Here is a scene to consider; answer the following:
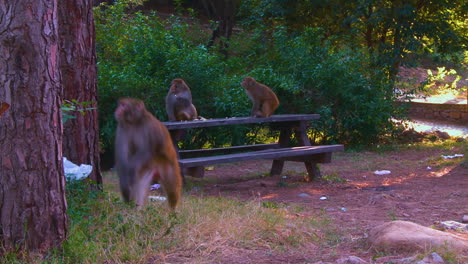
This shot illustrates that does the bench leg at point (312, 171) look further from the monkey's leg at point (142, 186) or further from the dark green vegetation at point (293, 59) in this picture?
the monkey's leg at point (142, 186)

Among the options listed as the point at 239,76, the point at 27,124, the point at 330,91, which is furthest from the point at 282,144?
the point at 27,124

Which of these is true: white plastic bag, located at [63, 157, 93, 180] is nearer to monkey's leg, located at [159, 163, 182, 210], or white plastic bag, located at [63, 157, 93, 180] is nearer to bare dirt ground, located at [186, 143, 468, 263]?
monkey's leg, located at [159, 163, 182, 210]

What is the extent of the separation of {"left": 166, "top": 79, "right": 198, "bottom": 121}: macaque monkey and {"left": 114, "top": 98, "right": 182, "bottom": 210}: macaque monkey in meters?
4.24

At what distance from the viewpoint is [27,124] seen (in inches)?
161

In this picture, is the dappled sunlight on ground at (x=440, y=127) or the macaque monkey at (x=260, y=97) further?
the dappled sunlight on ground at (x=440, y=127)

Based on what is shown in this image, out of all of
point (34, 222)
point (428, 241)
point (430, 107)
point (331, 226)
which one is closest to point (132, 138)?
point (34, 222)

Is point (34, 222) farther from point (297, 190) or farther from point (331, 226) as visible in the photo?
point (297, 190)

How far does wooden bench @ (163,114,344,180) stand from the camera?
307 inches

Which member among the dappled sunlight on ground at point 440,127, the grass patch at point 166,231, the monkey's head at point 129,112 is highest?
the monkey's head at point 129,112

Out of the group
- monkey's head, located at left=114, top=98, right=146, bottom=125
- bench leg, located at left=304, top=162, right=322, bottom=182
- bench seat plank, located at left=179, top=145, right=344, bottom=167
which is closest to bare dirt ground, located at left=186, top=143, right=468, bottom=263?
bench leg, located at left=304, top=162, right=322, bottom=182

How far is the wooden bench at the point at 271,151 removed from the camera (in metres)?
7.79

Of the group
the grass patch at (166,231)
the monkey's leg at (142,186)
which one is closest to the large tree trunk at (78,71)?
the grass patch at (166,231)

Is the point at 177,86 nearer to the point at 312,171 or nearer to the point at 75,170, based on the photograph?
the point at 312,171

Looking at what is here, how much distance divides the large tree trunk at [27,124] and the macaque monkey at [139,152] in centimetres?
119
